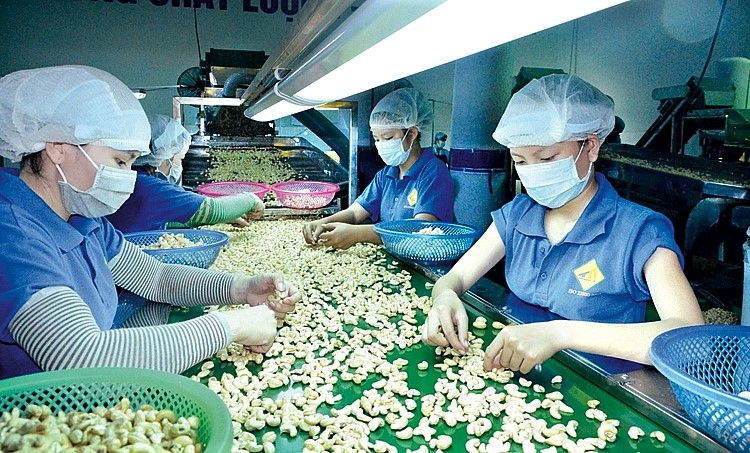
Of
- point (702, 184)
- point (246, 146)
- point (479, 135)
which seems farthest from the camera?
point (246, 146)

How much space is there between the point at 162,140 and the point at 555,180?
2.24m

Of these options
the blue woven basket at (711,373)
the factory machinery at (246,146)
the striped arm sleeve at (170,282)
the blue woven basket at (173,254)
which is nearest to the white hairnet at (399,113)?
the factory machinery at (246,146)

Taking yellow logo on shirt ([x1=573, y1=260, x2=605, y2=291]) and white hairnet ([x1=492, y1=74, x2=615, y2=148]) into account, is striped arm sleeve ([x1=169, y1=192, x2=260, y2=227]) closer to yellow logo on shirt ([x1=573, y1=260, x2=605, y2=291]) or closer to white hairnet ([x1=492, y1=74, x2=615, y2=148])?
white hairnet ([x1=492, y1=74, x2=615, y2=148])

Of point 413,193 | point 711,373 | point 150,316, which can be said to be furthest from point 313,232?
point 711,373

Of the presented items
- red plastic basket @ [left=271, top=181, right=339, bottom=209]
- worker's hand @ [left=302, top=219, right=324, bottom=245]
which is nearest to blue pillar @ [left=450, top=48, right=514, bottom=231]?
red plastic basket @ [left=271, top=181, right=339, bottom=209]

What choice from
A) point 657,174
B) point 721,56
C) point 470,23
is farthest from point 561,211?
point 721,56

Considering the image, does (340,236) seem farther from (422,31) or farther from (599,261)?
(422,31)

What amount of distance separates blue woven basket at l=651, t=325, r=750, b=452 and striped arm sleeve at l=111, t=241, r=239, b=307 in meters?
1.36

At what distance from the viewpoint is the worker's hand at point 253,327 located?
1.43 m

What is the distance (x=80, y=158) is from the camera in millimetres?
1430

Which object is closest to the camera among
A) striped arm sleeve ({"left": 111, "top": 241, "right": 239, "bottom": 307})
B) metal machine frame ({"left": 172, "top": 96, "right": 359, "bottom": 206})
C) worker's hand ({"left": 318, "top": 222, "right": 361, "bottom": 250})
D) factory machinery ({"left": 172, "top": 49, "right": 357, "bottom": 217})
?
striped arm sleeve ({"left": 111, "top": 241, "right": 239, "bottom": 307})

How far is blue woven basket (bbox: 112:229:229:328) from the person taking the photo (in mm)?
1964

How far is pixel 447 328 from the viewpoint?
1553 millimetres

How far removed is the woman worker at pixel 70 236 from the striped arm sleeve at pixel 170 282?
25 centimetres
